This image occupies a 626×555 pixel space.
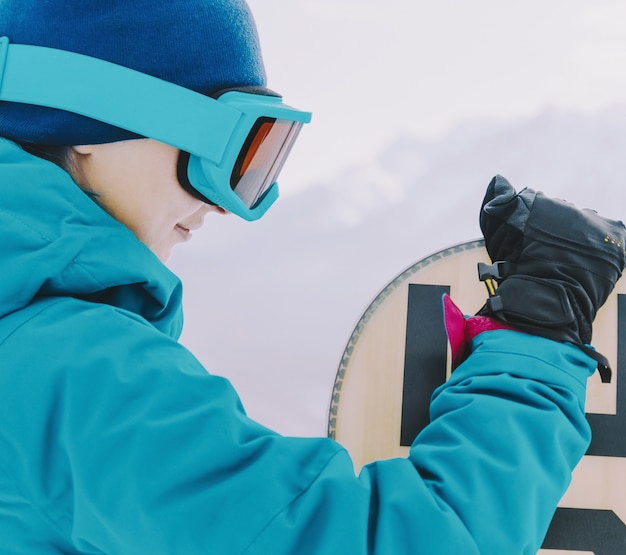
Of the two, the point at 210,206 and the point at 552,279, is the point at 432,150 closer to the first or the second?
the point at 552,279

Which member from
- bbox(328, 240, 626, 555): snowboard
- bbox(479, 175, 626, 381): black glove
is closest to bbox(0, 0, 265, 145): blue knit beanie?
bbox(479, 175, 626, 381): black glove

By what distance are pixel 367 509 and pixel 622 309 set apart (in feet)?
2.54

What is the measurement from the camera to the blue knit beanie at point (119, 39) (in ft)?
2.06

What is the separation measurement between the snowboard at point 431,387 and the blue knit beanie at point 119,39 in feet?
2.12

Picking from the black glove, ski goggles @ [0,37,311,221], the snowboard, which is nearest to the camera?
ski goggles @ [0,37,311,221]

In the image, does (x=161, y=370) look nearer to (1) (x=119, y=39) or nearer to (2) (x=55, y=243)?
(2) (x=55, y=243)

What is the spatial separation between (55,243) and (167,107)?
17cm

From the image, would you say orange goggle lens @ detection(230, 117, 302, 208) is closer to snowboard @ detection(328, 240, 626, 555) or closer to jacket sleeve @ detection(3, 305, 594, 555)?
jacket sleeve @ detection(3, 305, 594, 555)

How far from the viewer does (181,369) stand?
1.83 ft

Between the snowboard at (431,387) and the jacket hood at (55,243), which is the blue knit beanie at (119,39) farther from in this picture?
the snowboard at (431,387)

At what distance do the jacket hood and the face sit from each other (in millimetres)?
40

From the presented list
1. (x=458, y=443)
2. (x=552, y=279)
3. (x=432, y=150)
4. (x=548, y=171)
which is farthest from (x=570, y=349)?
(x=432, y=150)

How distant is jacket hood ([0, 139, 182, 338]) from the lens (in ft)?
1.80

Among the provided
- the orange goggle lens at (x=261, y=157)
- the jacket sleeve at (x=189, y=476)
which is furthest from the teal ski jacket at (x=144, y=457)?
the orange goggle lens at (x=261, y=157)
